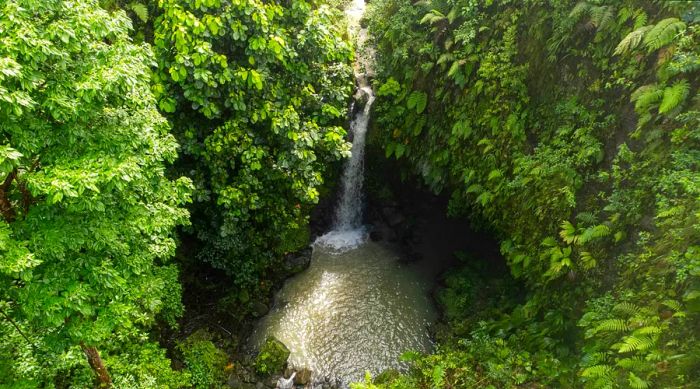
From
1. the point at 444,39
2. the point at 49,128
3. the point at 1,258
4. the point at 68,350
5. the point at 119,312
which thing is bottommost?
the point at 68,350

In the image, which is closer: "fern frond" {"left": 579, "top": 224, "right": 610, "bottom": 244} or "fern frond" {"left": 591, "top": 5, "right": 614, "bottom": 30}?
"fern frond" {"left": 579, "top": 224, "right": 610, "bottom": 244}

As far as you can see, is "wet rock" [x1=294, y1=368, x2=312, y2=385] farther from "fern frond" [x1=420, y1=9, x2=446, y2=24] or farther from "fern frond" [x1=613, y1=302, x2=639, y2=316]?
"fern frond" [x1=420, y1=9, x2=446, y2=24]

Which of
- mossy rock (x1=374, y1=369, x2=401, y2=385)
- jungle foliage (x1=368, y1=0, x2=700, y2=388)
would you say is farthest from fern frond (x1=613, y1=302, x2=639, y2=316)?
mossy rock (x1=374, y1=369, x2=401, y2=385)

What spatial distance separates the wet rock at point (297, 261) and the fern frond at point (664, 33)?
37.3ft

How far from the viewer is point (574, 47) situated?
966 cm

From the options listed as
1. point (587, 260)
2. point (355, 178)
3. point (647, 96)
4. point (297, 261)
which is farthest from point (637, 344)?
point (355, 178)

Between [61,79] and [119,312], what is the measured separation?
10.7 ft

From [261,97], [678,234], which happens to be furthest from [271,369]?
[678,234]

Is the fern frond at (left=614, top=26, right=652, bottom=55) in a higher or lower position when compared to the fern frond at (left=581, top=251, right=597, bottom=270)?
higher

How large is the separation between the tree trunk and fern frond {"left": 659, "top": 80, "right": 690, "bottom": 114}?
1101 cm

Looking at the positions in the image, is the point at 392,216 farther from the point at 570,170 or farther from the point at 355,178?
the point at 570,170

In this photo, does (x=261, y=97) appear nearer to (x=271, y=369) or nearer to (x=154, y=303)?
(x=154, y=303)

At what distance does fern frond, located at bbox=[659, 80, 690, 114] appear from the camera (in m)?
7.08

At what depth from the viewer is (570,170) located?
364 inches
